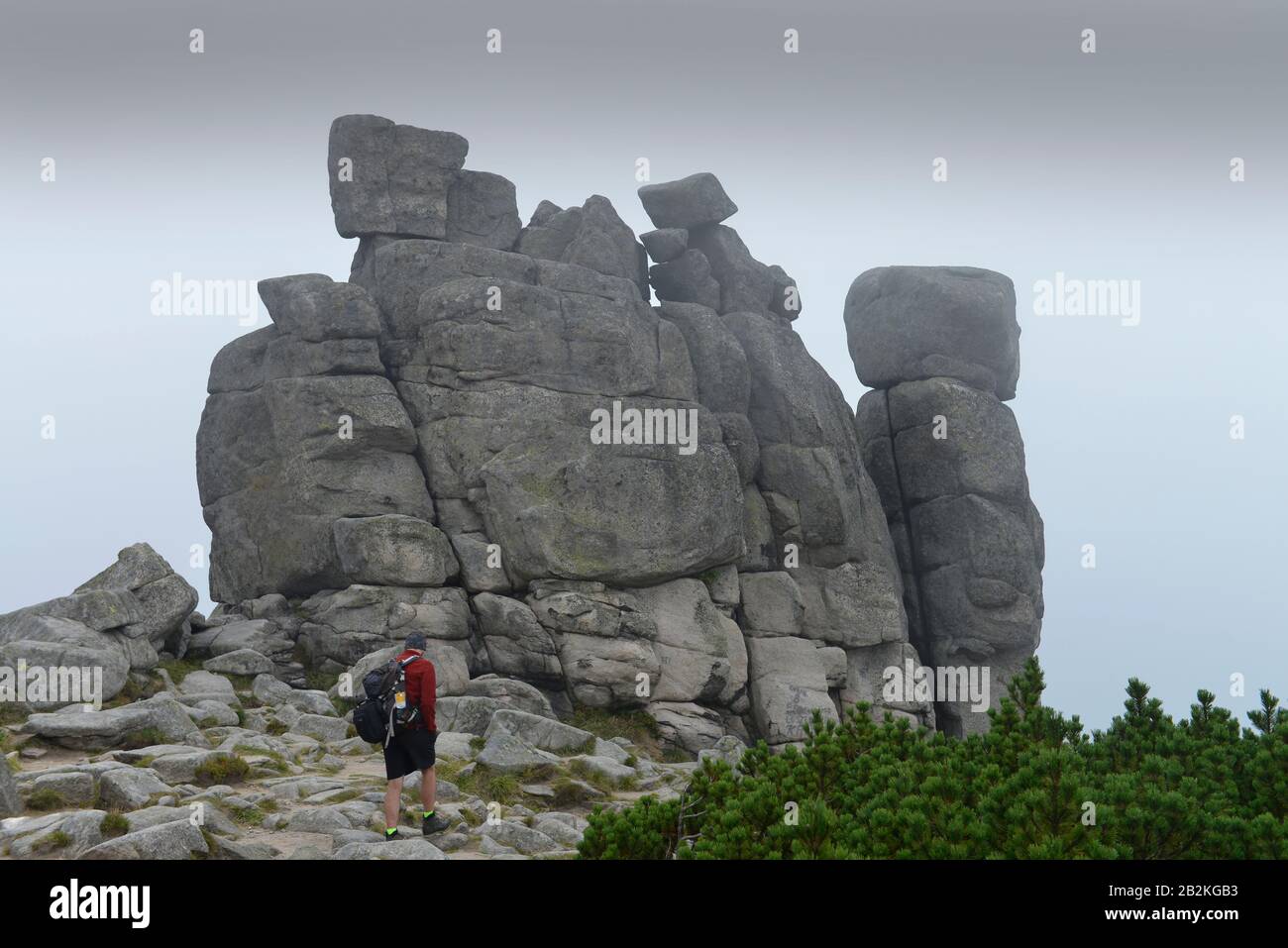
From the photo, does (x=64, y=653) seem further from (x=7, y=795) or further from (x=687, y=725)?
(x=687, y=725)

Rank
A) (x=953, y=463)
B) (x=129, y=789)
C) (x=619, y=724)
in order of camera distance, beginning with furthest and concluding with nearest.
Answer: (x=953, y=463), (x=619, y=724), (x=129, y=789)

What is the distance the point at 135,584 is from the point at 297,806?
15505mm

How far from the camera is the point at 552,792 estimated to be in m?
24.7

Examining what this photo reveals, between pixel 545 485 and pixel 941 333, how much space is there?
2351cm

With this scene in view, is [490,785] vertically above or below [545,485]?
below

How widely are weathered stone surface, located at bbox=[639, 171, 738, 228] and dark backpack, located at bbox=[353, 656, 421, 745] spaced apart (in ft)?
125

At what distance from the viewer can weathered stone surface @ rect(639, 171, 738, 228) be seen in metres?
54.6

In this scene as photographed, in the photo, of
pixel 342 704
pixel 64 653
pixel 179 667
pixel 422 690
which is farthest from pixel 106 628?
pixel 422 690

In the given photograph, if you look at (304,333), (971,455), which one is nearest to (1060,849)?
(304,333)

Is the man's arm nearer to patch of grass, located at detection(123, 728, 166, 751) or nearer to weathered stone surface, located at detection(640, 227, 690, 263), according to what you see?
patch of grass, located at detection(123, 728, 166, 751)

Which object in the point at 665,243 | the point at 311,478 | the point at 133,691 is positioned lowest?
the point at 133,691

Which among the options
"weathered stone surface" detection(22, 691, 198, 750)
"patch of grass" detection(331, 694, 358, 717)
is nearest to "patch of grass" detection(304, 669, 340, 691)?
"patch of grass" detection(331, 694, 358, 717)

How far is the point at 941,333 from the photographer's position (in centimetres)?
5484
